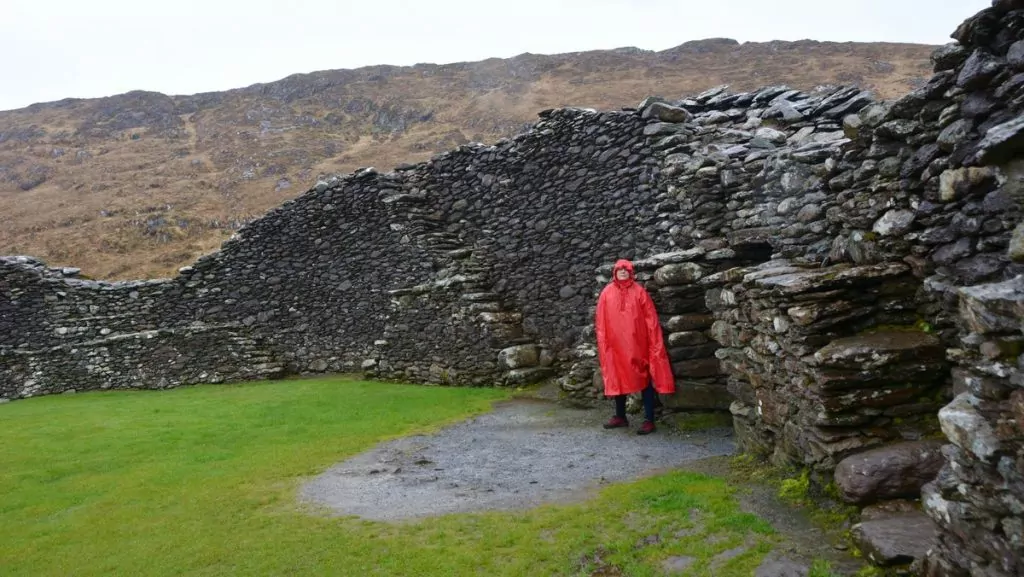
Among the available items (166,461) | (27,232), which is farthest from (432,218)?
(27,232)

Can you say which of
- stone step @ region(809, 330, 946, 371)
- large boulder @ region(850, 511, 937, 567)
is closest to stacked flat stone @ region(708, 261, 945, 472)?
stone step @ region(809, 330, 946, 371)

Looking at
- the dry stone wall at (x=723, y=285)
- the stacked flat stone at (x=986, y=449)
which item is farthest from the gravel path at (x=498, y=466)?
the stacked flat stone at (x=986, y=449)

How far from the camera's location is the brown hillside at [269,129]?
4266 cm

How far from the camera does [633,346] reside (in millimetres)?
9344

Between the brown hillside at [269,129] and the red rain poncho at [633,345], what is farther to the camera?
the brown hillside at [269,129]

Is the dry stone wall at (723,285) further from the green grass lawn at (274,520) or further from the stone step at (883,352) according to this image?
the green grass lawn at (274,520)

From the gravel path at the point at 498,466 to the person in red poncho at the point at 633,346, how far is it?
2.03ft

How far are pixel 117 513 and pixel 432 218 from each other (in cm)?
1123

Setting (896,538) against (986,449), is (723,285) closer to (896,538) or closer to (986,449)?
(896,538)

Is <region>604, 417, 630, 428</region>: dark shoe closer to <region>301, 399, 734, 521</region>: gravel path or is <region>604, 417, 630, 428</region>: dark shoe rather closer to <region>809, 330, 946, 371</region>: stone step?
<region>301, 399, 734, 521</region>: gravel path

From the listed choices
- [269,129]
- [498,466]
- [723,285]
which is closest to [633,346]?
[723,285]

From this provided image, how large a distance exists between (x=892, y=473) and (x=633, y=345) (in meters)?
4.65

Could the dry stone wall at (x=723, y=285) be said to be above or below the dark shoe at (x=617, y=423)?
above

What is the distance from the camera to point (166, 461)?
9742mm
